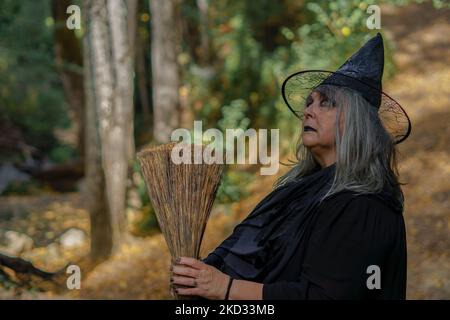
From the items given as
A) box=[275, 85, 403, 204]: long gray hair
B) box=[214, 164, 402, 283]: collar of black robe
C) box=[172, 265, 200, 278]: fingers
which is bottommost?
box=[172, 265, 200, 278]: fingers

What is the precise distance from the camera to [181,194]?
271cm

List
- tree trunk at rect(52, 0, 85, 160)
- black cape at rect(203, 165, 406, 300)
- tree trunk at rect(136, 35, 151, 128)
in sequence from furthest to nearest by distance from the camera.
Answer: tree trunk at rect(52, 0, 85, 160)
tree trunk at rect(136, 35, 151, 128)
black cape at rect(203, 165, 406, 300)

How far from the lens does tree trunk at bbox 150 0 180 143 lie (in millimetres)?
10305

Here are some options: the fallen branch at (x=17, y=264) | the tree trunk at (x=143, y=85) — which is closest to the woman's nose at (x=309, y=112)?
the fallen branch at (x=17, y=264)

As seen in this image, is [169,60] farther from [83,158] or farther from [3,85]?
[3,85]

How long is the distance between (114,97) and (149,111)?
7.74 metres

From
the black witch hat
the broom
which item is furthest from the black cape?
the black witch hat

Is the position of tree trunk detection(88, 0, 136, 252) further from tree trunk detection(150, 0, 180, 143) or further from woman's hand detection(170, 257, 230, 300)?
woman's hand detection(170, 257, 230, 300)

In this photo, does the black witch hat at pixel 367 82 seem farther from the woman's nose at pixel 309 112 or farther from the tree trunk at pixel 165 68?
the tree trunk at pixel 165 68

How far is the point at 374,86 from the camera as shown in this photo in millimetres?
2621

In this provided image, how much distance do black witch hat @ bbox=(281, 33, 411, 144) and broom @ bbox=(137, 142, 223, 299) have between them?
54 centimetres
